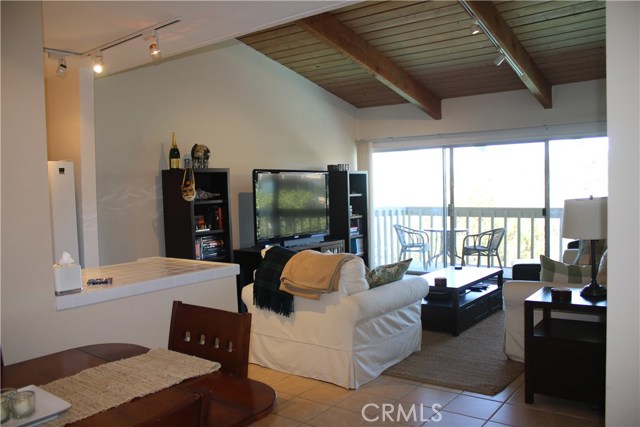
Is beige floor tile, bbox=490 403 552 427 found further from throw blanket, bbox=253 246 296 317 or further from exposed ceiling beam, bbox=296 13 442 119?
exposed ceiling beam, bbox=296 13 442 119

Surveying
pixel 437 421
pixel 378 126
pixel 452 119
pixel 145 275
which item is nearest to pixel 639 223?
pixel 437 421

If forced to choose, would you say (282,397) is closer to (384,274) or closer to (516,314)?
(384,274)

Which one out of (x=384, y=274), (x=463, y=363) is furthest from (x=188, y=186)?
(x=463, y=363)

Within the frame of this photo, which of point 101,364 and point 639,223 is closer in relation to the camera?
point 101,364

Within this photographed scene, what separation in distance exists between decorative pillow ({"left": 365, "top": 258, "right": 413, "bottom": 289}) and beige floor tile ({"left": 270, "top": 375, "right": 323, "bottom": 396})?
75 centimetres

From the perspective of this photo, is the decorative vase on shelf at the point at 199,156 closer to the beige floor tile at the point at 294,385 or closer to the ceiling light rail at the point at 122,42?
the ceiling light rail at the point at 122,42

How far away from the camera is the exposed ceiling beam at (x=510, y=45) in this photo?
4.45 m

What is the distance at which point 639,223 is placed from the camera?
1.78m

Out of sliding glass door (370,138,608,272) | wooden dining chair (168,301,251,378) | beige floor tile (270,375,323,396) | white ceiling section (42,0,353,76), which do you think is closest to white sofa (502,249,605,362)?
beige floor tile (270,375,323,396)

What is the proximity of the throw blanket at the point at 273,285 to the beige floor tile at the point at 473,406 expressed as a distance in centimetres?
118

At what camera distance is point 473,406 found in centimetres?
307

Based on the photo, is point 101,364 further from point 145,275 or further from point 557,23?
point 557,23

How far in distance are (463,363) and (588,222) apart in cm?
137

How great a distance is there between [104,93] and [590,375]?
4.28 metres
